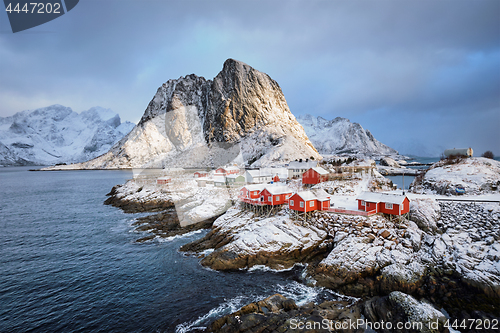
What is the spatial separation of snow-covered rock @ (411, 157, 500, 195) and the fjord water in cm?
3488

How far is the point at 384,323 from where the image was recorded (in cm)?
1559

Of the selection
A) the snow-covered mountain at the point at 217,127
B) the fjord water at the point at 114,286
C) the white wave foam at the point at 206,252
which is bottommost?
the fjord water at the point at 114,286

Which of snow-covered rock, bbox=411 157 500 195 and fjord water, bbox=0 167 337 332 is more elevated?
snow-covered rock, bbox=411 157 500 195

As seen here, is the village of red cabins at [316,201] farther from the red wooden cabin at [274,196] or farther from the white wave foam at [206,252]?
→ the white wave foam at [206,252]

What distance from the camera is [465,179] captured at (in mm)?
40875

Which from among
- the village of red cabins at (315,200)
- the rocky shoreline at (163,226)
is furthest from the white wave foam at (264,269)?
the rocky shoreline at (163,226)

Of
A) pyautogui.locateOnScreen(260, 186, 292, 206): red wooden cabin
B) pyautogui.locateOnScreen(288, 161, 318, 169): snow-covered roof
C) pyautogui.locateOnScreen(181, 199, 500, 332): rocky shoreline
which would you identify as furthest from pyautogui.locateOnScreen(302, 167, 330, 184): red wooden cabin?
pyautogui.locateOnScreen(181, 199, 500, 332): rocky shoreline

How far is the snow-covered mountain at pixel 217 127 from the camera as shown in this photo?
13562cm

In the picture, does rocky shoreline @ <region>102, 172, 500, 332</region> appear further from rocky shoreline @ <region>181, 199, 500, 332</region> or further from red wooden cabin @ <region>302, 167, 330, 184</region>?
red wooden cabin @ <region>302, 167, 330, 184</region>

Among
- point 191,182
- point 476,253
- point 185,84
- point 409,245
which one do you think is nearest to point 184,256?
point 409,245

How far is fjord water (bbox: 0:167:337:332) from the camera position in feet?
55.6

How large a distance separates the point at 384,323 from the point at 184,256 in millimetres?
20695

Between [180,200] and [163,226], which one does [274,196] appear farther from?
[180,200]

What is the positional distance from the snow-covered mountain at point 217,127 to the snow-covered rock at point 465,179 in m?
65.2
